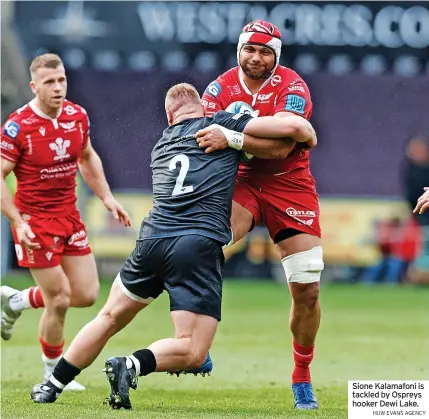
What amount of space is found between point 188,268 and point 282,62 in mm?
13952

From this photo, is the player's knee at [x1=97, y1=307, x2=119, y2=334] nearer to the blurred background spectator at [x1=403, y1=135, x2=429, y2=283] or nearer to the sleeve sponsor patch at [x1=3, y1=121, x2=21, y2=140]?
the sleeve sponsor patch at [x1=3, y1=121, x2=21, y2=140]

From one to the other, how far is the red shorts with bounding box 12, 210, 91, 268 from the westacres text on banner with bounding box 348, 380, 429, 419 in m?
2.96

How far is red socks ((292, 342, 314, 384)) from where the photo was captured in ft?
28.6

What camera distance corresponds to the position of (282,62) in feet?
69.0

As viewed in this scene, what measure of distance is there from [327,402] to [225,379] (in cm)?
164

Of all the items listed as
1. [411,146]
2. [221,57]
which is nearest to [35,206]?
[221,57]

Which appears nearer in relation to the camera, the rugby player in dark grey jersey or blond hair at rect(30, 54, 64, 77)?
the rugby player in dark grey jersey

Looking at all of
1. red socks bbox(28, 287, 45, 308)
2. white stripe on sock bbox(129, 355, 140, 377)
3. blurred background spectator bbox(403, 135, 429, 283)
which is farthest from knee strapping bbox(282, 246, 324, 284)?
blurred background spectator bbox(403, 135, 429, 283)

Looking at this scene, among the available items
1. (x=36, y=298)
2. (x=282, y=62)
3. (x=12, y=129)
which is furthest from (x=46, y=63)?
(x=282, y=62)

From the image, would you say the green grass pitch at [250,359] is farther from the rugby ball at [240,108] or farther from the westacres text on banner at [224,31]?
the westacres text on banner at [224,31]

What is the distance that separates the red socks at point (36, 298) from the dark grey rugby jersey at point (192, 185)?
239 cm

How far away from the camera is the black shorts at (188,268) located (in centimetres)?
746

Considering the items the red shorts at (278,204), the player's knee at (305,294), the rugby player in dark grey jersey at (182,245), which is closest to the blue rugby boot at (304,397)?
the player's knee at (305,294)

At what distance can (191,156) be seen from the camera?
7688 mm
